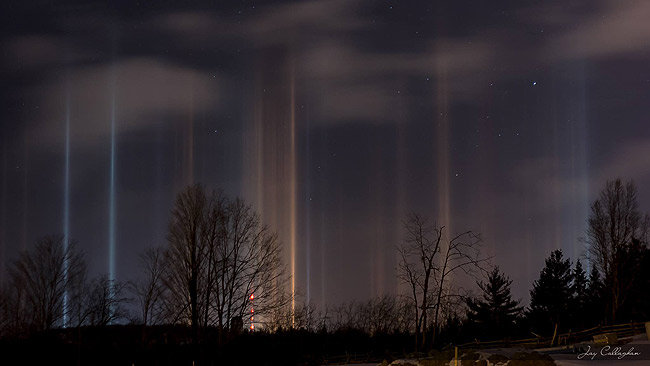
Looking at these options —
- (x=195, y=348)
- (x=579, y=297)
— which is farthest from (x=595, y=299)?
(x=195, y=348)

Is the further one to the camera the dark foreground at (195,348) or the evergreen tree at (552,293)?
the evergreen tree at (552,293)

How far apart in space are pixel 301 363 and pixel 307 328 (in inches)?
420

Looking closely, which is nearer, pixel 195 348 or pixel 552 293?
pixel 195 348

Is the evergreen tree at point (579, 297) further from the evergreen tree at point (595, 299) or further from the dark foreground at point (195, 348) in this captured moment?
the dark foreground at point (195, 348)

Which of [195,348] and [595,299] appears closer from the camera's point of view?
[195,348]

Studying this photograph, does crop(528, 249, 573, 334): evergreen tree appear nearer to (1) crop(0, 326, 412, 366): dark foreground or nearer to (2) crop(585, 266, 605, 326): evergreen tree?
(2) crop(585, 266, 605, 326): evergreen tree

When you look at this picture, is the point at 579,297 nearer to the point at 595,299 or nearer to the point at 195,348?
the point at 595,299

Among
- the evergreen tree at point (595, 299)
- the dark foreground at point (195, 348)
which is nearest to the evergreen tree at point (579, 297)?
the evergreen tree at point (595, 299)

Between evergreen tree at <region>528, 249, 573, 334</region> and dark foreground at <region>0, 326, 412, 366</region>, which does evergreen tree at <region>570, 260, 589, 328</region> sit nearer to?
evergreen tree at <region>528, 249, 573, 334</region>

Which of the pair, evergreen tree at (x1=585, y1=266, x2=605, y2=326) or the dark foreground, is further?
evergreen tree at (x1=585, y1=266, x2=605, y2=326)

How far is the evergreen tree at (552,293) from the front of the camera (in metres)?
71.7

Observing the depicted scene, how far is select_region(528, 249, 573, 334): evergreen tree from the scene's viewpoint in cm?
7169

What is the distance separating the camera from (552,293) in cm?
7262

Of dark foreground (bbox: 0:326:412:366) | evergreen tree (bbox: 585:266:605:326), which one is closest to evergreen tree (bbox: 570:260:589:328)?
evergreen tree (bbox: 585:266:605:326)
